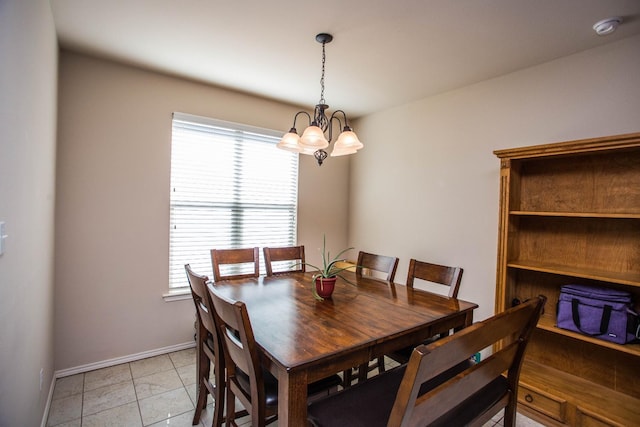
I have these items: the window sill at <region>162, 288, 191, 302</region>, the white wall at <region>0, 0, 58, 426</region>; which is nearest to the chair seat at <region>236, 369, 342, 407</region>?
the white wall at <region>0, 0, 58, 426</region>

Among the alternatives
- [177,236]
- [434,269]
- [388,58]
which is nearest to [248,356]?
[434,269]

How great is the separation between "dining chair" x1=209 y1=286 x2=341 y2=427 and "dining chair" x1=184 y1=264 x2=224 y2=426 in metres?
0.06

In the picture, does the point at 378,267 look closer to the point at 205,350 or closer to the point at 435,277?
the point at 435,277

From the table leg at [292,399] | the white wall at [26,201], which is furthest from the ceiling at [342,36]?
the table leg at [292,399]

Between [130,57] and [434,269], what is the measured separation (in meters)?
2.94

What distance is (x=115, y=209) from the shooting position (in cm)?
264

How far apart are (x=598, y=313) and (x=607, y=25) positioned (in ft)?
5.85

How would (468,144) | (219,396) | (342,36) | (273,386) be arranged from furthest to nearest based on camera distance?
(468,144)
(342,36)
(219,396)
(273,386)

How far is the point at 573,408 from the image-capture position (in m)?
1.91

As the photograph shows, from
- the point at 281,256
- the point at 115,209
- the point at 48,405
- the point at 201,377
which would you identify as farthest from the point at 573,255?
the point at 48,405

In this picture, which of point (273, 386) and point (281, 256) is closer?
point (273, 386)

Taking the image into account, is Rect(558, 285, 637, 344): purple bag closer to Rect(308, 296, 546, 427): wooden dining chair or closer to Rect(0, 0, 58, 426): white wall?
Rect(308, 296, 546, 427): wooden dining chair

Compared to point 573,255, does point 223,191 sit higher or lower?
higher

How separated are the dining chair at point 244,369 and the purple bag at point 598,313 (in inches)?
64.8
